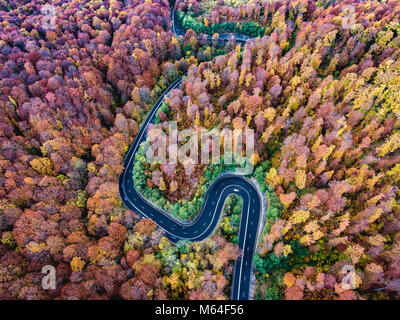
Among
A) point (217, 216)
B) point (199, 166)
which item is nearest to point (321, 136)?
point (199, 166)

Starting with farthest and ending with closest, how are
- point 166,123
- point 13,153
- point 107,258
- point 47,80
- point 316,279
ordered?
1. point 47,80
2. point 166,123
3. point 13,153
4. point 107,258
5. point 316,279

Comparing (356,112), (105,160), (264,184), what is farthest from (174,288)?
(356,112)

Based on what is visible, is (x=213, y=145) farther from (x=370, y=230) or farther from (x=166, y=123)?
(x=370, y=230)

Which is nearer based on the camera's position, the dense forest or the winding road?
the dense forest

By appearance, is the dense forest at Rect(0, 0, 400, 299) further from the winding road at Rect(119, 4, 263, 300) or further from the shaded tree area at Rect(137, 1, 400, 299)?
the winding road at Rect(119, 4, 263, 300)

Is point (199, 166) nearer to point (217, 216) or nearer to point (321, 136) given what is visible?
point (217, 216)

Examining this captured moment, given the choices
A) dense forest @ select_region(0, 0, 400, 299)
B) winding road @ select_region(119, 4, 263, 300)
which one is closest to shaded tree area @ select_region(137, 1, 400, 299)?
dense forest @ select_region(0, 0, 400, 299)
